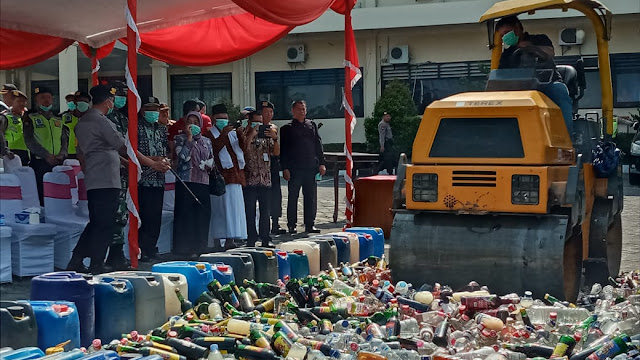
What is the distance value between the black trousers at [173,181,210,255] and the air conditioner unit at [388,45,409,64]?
18.2 m

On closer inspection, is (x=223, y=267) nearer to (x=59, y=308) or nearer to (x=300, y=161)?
(x=59, y=308)

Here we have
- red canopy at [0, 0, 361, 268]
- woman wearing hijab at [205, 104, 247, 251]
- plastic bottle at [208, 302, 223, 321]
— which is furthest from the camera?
woman wearing hijab at [205, 104, 247, 251]

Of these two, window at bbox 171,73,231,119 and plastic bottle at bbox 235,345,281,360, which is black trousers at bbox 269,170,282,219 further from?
window at bbox 171,73,231,119

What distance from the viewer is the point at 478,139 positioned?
8.02 meters

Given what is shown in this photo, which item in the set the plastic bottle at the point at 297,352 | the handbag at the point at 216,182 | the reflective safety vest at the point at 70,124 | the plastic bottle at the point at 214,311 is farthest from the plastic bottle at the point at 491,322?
the reflective safety vest at the point at 70,124

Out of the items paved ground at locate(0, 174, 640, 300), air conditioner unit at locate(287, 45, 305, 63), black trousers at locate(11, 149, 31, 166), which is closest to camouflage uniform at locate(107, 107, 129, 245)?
paved ground at locate(0, 174, 640, 300)

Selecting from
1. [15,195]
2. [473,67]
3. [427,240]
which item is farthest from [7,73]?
[427,240]

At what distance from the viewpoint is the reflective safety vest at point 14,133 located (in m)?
11.4

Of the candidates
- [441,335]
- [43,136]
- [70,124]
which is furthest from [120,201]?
[441,335]

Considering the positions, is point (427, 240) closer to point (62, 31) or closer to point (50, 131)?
point (50, 131)

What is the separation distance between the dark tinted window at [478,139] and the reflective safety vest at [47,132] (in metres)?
5.43

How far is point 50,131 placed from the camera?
11.3 m

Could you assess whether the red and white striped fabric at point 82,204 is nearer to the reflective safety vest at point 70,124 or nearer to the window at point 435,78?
the reflective safety vest at point 70,124

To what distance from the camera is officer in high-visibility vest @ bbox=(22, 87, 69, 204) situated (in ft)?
36.6
